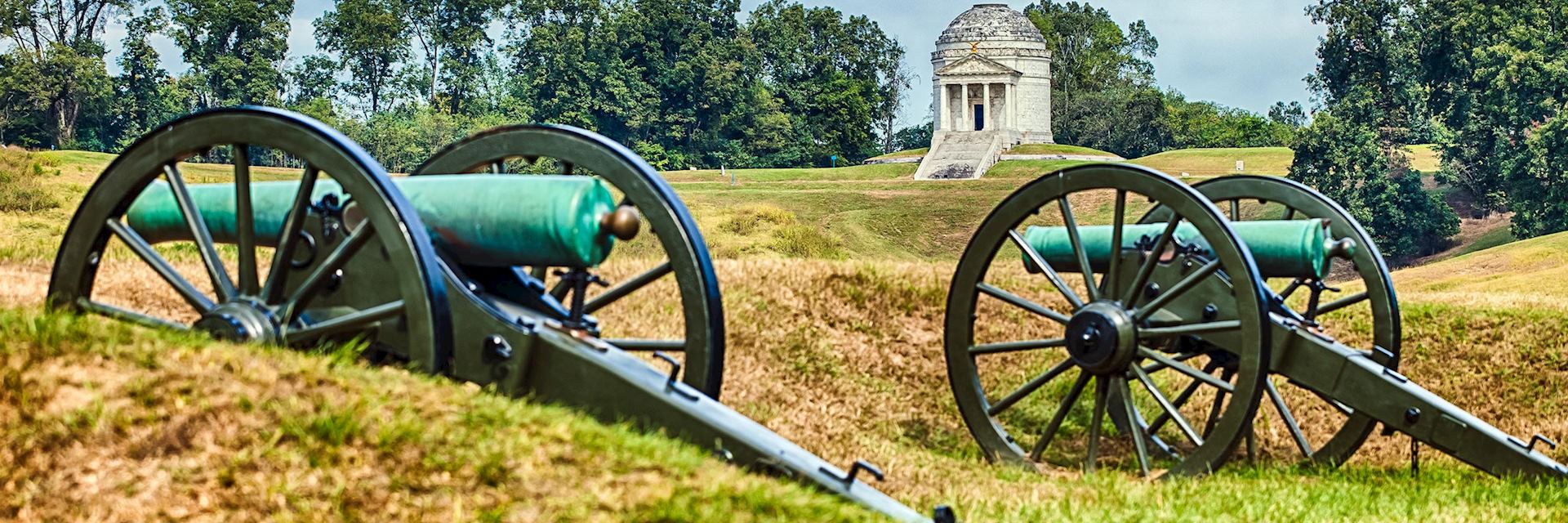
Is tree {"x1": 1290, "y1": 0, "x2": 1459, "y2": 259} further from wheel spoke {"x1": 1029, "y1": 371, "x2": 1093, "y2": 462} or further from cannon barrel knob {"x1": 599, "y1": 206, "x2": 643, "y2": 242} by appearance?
cannon barrel knob {"x1": 599, "y1": 206, "x2": 643, "y2": 242}

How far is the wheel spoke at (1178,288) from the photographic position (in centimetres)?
838

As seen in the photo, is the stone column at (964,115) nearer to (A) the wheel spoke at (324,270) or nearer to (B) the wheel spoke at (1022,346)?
(B) the wheel spoke at (1022,346)

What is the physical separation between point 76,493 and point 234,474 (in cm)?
47

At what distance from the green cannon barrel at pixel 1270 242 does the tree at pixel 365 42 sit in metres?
68.2

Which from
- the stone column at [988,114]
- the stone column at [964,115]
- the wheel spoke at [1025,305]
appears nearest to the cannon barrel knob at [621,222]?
the wheel spoke at [1025,305]

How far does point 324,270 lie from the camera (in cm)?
607

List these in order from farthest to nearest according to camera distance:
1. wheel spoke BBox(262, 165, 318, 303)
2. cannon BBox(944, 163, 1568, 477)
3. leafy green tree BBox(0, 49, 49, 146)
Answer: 1. leafy green tree BBox(0, 49, 49, 146)
2. cannon BBox(944, 163, 1568, 477)
3. wheel spoke BBox(262, 165, 318, 303)

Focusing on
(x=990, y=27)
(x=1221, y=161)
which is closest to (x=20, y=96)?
(x=1221, y=161)

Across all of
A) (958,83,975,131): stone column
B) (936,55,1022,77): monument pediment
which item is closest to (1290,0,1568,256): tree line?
(936,55,1022,77): monument pediment

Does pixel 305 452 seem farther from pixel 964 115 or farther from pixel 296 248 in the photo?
pixel 964 115

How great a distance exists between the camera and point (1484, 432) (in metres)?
8.12

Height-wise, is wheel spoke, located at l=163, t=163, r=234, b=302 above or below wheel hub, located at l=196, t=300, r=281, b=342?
above

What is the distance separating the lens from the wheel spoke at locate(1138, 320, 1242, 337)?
8.62m

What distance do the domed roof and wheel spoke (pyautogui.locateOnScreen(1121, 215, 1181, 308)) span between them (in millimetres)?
84944
